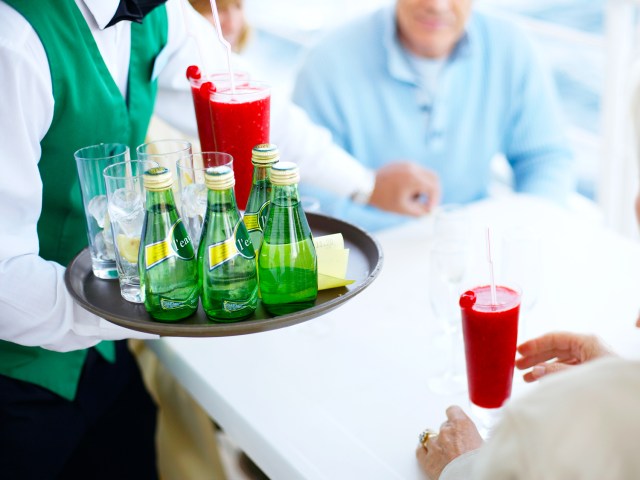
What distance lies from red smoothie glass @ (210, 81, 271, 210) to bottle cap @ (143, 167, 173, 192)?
0.62ft

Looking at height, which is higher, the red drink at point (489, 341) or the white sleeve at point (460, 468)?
the red drink at point (489, 341)

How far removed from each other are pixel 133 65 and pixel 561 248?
3.44ft

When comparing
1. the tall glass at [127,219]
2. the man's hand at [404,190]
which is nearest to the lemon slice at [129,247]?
the tall glass at [127,219]

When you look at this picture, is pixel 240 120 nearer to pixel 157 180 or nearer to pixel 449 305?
pixel 157 180

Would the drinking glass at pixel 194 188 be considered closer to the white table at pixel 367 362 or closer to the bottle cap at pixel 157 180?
the bottle cap at pixel 157 180

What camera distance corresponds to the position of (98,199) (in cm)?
126

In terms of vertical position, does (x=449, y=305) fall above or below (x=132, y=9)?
below

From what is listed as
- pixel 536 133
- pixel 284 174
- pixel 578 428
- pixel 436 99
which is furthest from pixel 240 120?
pixel 536 133

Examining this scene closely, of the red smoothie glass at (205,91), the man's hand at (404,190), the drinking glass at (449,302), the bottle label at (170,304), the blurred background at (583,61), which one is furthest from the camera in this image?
the blurred background at (583,61)

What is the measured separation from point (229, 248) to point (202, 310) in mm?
141

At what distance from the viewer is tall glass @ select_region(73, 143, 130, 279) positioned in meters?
1.24

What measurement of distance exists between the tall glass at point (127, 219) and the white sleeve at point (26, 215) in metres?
0.07

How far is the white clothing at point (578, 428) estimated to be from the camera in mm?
687

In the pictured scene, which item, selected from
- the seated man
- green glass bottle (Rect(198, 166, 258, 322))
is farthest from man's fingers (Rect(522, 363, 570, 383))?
the seated man
